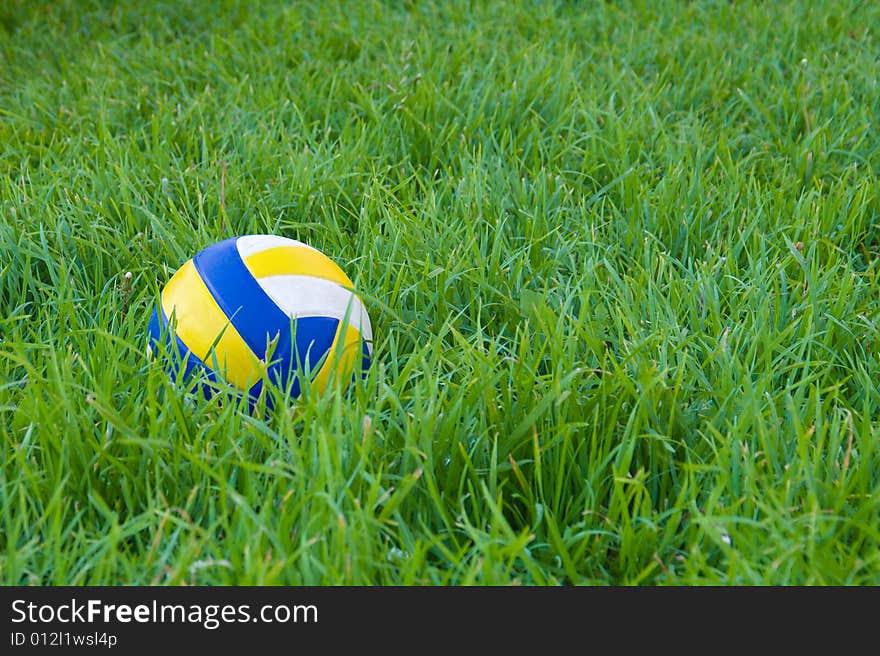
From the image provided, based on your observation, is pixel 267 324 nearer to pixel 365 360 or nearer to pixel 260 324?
pixel 260 324

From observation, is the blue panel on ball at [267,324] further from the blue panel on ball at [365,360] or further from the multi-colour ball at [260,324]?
the blue panel on ball at [365,360]

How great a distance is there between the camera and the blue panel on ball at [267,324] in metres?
2.10

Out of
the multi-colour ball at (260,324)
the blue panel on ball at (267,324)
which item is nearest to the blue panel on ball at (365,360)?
the multi-colour ball at (260,324)

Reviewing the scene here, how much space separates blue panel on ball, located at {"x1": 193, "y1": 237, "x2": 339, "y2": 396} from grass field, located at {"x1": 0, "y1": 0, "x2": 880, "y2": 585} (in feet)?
0.55

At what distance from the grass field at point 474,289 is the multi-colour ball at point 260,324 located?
0.33ft

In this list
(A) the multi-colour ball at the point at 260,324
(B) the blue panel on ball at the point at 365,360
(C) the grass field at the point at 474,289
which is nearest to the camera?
(C) the grass field at the point at 474,289

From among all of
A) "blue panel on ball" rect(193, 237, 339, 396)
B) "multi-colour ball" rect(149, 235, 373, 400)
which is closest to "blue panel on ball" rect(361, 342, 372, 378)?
"multi-colour ball" rect(149, 235, 373, 400)

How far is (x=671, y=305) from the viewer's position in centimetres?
253

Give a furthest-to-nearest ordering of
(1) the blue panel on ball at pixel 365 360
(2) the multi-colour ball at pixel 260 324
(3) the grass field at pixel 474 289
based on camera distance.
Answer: (1) the blue panel on ball at pixel 365 360 < (2) the multi-colour ball at pixel 260 324 < (3) the grass field at pixel 474 289

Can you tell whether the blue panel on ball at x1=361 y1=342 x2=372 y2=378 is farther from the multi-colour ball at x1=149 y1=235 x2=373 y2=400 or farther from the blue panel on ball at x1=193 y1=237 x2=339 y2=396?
the blue panel on ball at x1=193 y1=237 x2=339 y2=396

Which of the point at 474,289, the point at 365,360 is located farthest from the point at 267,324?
the point at 474,289
